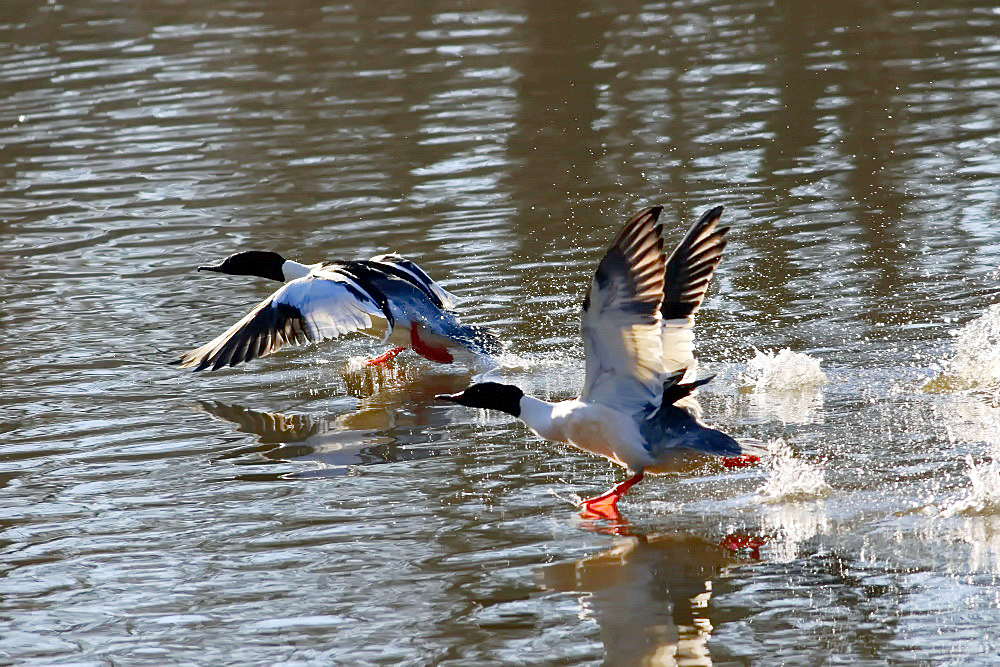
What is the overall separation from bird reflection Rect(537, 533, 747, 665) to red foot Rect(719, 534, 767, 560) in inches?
0.7

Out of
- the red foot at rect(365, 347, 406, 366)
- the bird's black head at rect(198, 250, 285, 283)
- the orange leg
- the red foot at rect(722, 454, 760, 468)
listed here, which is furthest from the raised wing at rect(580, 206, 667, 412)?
the bird's black head at rect(198, 250, 285, 283)

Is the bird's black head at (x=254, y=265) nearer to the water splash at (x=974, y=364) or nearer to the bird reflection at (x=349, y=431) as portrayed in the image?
the bird reflection at (x=349, y=431)

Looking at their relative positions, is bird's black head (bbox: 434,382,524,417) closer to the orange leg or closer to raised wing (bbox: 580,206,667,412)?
raised wing (bbox: 580,206,667,412)

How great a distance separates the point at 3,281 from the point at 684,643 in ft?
25.9

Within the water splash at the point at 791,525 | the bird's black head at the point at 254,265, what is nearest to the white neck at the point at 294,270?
the bird's black head at the point at 254,265

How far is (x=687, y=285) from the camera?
22.5 ft

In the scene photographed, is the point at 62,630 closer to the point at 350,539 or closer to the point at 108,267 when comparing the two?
the point at 350,539

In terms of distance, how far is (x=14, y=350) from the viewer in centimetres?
964

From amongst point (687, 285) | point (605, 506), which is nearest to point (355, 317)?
point (687, 285)

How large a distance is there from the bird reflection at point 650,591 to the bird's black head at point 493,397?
0.91m

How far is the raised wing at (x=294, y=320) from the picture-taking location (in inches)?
340

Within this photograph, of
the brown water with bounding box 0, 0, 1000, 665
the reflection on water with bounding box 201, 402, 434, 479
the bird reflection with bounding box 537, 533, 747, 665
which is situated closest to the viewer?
the bird reflection with bounding box 537, 533, 747, 665

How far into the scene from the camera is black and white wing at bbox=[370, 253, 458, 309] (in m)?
9.07

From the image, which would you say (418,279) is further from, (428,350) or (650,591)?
(650,591)
